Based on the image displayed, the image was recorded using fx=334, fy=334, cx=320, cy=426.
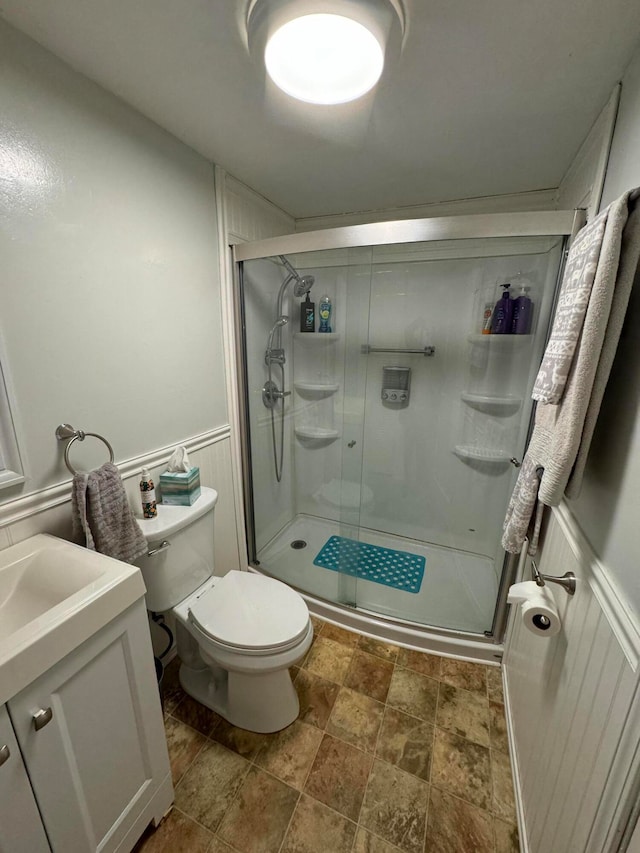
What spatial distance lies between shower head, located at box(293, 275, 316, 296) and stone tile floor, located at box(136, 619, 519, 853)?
6.66 feet

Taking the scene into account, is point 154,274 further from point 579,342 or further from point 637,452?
point 637,452

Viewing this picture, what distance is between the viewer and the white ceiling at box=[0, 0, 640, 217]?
83cm

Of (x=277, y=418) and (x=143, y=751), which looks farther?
(x=277, y=418)

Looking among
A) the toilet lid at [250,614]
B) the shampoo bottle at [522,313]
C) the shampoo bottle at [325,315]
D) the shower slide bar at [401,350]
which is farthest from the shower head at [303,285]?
the toilet lid at [250,614]

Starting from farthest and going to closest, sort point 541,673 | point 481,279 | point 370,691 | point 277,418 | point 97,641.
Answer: point 277,418 < point 481,279 < point 370,691 < point 541,673 < point 97,641

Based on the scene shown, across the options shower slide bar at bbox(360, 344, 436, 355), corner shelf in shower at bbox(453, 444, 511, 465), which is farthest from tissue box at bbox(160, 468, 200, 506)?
corner shelf in shower at bbox(453, 444, 511, 465)

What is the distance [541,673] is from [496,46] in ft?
5.93

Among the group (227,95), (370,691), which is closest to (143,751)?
(370,691)

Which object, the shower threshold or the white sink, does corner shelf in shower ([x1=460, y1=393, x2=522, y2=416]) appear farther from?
the white sink

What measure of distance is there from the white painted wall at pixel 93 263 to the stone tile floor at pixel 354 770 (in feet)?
3.74

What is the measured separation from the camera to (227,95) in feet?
3.60

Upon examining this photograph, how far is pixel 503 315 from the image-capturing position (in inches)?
70.2

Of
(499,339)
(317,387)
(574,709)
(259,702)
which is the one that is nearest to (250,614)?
(259,702)

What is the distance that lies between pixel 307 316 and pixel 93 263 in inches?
50.3
